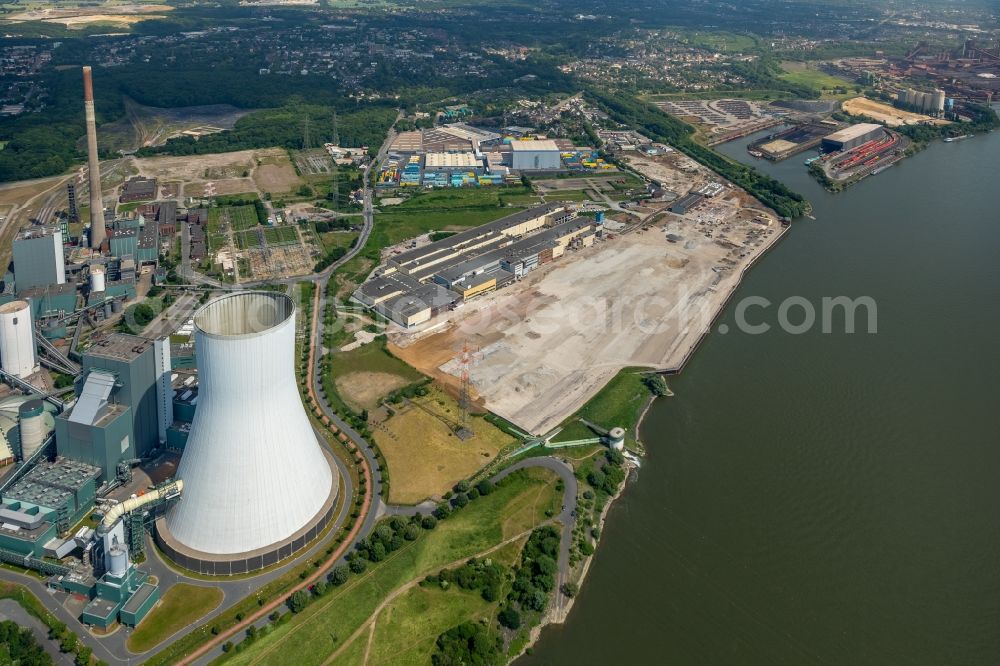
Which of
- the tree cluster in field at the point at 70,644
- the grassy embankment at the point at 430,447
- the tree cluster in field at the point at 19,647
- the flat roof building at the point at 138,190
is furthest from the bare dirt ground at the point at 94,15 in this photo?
the tree cluster in field at the point at 70,644

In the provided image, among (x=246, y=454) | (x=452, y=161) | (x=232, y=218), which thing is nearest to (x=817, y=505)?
(x=246, y=454)

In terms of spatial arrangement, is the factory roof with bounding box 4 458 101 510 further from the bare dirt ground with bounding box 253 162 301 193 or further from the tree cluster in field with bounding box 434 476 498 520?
the bare dirt ground with bounding box 253 162 301 193

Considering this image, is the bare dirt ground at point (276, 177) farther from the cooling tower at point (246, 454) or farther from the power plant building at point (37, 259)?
the cooling tower at point (246, 454)

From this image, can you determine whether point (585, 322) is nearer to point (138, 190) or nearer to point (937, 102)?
point (138, 190)

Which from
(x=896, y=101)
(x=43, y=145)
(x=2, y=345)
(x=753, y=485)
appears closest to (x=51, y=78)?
(x=43, y=145)

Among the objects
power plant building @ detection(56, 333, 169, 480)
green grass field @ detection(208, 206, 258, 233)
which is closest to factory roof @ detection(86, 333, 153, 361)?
power plant building @ detection(56, 333, 169, 480)
